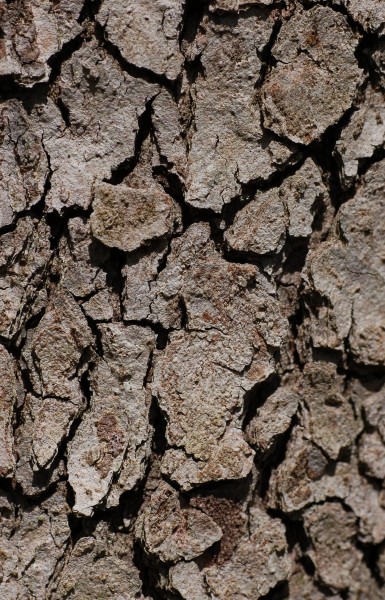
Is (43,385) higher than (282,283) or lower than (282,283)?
lower

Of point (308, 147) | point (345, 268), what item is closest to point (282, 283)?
point (345, 268)

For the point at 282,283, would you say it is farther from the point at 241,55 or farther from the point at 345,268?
the point at 241,55

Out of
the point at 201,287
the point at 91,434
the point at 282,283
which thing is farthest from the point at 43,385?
the point at 282,283

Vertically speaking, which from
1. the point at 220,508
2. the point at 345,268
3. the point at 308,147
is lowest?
the point at 220,508

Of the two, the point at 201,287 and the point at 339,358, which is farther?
the point at 339,358

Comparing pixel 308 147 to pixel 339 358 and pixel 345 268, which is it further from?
pixel 339 358

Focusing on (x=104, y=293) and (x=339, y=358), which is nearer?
(x=104, y=293)
